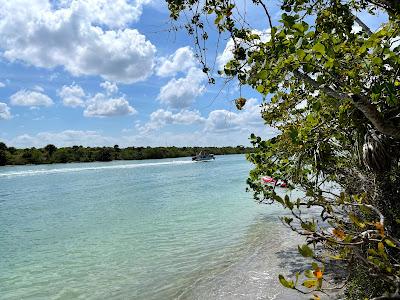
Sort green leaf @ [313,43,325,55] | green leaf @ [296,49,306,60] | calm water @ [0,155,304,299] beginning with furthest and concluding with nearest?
1. calm water @ [0,155,304,299]
2. green leaf @ [296,49,306,60]
3. green leaf @ [313,43,325,55]

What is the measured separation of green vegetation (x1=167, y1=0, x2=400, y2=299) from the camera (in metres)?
2.64

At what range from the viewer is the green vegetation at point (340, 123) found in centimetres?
264

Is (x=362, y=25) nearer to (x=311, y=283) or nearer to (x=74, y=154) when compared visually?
(x=311, y=283)

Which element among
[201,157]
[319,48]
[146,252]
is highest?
[319,48]

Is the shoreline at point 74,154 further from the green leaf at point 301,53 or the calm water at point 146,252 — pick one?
the green leaf at point 301,53

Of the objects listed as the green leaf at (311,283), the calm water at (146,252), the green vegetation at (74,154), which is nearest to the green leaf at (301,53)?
the green leaf at (311,283)

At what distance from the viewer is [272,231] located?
14141 mm

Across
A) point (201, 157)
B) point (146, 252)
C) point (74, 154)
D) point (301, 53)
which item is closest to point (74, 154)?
point (74, 154)

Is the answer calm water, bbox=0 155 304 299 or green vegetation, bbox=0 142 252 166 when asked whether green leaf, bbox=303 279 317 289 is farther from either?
green vegetation, bbox=0 142 252 166

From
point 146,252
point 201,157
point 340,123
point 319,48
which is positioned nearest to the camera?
point 319,48

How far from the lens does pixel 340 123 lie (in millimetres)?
5383

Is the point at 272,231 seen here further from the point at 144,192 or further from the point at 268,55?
the point at 144,192

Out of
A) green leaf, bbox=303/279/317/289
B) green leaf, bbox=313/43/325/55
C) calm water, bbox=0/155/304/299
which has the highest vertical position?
green leaf, bbox=313/43/325/55

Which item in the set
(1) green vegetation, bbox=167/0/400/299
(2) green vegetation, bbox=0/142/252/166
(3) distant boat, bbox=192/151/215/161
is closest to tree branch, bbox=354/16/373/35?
(1) green vegetation, bbox=167/0/400/299
